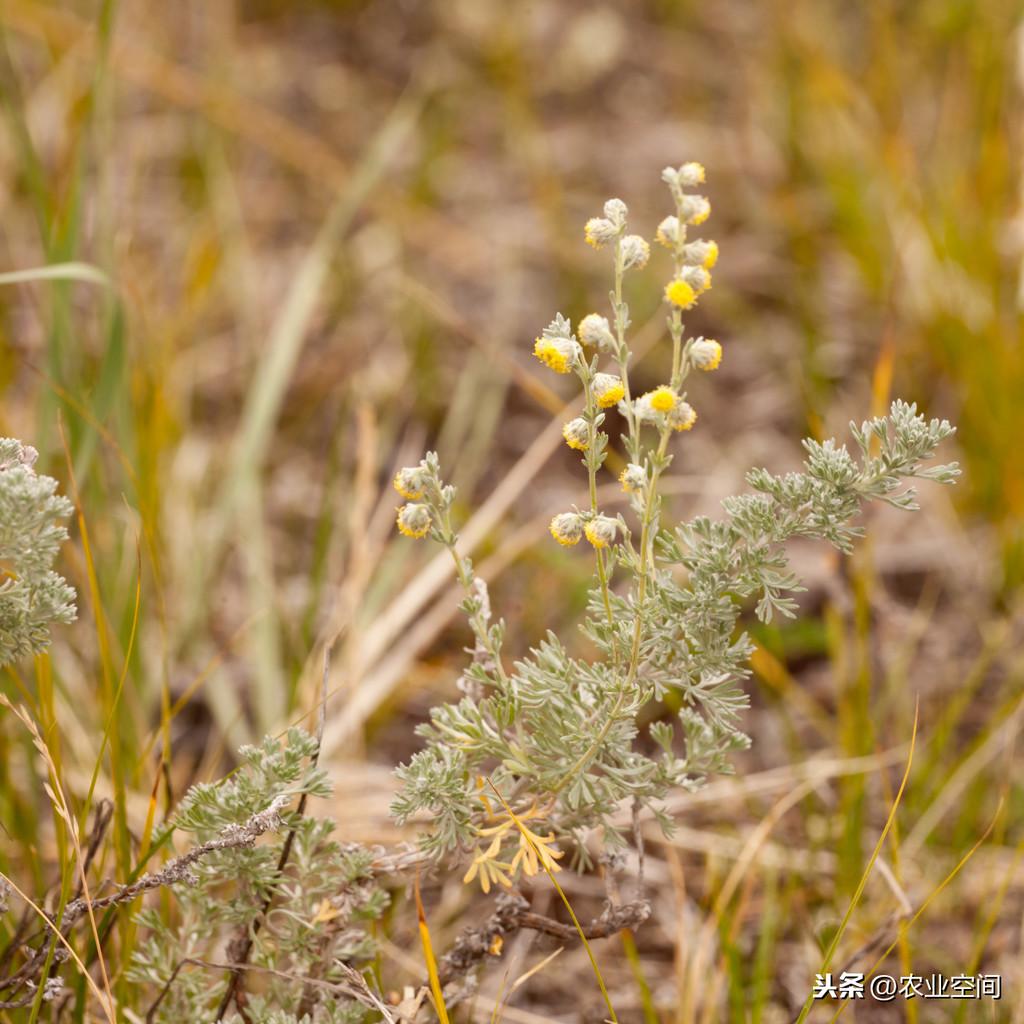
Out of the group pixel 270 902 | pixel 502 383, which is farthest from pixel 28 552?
pixel 502 383

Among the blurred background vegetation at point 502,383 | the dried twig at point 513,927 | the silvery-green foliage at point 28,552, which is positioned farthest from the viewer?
the blurred background vegetation at point 502,383

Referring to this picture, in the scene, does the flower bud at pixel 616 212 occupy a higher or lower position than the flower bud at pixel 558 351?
higher

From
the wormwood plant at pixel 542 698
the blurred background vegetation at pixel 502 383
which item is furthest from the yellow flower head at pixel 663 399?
the blurred background vegetation at pixel 502 383

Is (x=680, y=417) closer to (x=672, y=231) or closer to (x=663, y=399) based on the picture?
(x=663, y=399)

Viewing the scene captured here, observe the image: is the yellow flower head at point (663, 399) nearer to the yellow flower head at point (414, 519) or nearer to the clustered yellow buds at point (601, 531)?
the clustered yellow buds at point (601, 531)

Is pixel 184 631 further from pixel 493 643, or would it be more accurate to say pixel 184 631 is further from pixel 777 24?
pixel 777 24

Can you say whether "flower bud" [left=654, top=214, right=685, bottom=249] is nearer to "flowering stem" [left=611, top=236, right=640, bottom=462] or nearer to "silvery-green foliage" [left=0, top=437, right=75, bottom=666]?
"flowering stem" [left=611, top=236, right=640, bottom=462]

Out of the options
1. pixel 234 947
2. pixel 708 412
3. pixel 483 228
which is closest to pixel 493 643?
pixel 234 947
